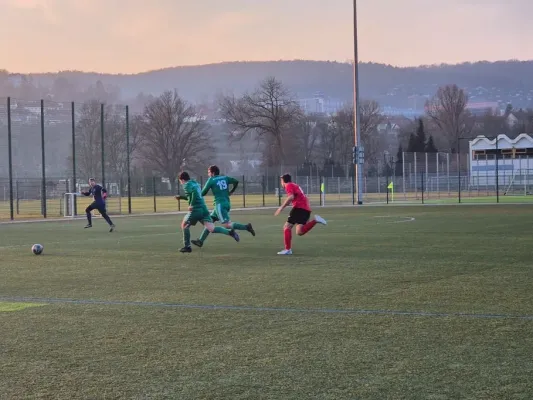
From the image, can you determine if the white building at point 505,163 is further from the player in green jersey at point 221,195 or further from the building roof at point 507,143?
the player in green jersey at point 221,195

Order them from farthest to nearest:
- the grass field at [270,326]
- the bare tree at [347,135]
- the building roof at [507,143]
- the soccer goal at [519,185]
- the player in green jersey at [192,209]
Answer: the bare tree at [347,135] < the building roof at [507,143] < the soccer goal at [519,185] < the player in green jersey at [192,209] < the grass field at [270,326]

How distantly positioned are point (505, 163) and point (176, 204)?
36001 mm

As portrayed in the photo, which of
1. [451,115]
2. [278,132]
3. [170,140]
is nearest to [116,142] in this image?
[278,132]

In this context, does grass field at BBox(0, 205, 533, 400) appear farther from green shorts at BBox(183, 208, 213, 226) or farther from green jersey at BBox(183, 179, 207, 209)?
green jersey at BBox(183, 179, 207, 209)

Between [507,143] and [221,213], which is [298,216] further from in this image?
[507,143]

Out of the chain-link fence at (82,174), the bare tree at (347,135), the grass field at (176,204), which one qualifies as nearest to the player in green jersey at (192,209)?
the chain-link fence at (82,174)

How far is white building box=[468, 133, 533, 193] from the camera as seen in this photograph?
2394 inches

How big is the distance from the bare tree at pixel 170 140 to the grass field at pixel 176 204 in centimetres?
2890

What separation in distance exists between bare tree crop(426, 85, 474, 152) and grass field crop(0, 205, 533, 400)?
310ft

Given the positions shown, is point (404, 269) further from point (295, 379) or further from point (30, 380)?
point (30, 380)

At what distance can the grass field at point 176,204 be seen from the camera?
131 ft

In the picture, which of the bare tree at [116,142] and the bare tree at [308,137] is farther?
the bare tree at [308,137]

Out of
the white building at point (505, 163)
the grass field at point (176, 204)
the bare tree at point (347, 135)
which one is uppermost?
the bare tree at point (347, 135)

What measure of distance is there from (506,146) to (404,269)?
240 ft
